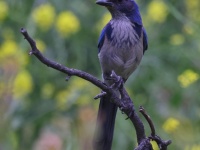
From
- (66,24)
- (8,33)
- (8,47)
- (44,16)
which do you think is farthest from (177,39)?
(8,33)

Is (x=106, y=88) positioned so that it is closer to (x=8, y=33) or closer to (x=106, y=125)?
(x=106, y=125)

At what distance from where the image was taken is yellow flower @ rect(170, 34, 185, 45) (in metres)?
4.42

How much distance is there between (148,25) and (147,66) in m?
0.65

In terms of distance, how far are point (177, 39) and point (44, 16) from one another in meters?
1.05

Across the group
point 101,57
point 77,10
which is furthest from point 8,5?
point 101,57

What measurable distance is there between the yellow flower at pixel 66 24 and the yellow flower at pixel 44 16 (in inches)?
2.7

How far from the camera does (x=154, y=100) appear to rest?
14.8ft

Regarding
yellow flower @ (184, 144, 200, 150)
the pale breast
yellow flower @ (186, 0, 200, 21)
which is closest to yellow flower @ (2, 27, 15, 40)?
yellow flower @ (186, 0, 200, 21)

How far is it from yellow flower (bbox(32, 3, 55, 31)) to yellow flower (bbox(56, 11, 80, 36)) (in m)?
0.07

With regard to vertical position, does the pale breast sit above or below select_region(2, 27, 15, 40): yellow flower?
below

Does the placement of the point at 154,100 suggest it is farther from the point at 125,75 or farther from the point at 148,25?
the point at 125,75

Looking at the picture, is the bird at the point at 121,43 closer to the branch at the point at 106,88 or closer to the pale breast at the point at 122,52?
the pale breast at the point at 122,52

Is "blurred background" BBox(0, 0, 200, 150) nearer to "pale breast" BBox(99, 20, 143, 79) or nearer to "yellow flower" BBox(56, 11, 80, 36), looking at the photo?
"yellow flower" BBox(56, 11, 80, 36)

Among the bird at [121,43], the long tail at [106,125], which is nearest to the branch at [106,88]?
the long tail at [106,125]
